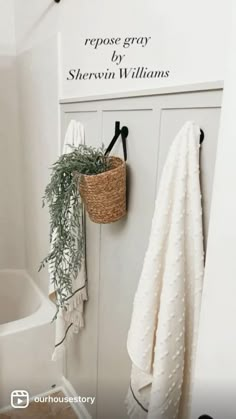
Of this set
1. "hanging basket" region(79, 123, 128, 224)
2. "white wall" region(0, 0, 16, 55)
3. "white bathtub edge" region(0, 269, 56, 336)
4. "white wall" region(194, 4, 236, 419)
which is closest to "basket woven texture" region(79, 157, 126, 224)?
"hanging basket" region(79, 123, 128, 224)

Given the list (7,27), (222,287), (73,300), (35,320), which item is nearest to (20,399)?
(35,320)

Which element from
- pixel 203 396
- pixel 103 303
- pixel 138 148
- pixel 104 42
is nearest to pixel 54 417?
pixel 103 303

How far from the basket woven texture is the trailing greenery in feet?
0.17

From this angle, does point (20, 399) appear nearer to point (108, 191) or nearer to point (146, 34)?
point (108, 191)

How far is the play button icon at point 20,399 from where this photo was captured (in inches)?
65.6

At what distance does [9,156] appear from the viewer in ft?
7.05

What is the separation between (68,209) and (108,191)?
0.83ft

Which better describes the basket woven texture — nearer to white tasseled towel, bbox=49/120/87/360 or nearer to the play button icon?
white tasseled towel, bbox=49/120/87/360

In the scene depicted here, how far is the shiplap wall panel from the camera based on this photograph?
31.1 inches

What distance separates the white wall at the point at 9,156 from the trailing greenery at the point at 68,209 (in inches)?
40.9

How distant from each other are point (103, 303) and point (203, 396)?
29.0 inches

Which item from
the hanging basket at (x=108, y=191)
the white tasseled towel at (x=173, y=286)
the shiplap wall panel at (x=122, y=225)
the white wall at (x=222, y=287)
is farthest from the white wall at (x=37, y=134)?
the white wall at (x=222, y=287)

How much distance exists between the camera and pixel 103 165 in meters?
1.02

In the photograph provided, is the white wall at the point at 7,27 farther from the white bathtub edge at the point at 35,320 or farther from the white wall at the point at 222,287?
the white wall at the point at 222,287
